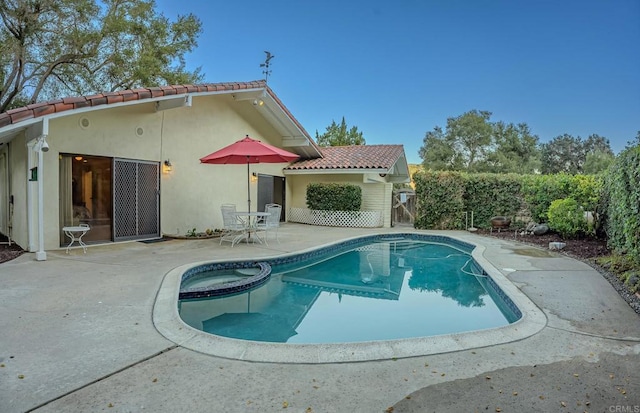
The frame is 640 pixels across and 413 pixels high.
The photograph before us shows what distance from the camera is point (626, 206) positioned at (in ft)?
23.7

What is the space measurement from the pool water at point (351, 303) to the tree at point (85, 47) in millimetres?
12541

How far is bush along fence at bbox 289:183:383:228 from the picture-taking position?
16328mm

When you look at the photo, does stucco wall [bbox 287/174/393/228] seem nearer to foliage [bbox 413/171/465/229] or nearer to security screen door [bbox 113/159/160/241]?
foliage [bbox 413/171/465/229]

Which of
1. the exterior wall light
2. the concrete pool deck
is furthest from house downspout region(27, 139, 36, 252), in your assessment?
the exterior wall light

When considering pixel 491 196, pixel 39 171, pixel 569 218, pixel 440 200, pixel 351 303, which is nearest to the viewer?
pixel 351 303

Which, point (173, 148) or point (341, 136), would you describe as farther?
point (341, 136)

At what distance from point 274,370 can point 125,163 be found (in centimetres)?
893

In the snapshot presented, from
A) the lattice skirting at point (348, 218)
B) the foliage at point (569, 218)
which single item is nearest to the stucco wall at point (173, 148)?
the lattice skirting at point (348, 218)

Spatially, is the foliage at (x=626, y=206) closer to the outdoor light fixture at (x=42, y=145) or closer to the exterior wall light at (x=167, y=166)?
the outdoor light fixture at (x=42, y=145)

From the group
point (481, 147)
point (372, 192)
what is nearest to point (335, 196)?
point (372, 192)

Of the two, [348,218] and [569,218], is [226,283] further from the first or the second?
[569,218]

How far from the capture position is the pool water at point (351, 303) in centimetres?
521

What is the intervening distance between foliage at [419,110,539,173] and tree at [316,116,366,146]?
6.52 metres

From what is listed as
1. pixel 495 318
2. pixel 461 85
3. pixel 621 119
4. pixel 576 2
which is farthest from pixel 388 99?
pixel 495 318
